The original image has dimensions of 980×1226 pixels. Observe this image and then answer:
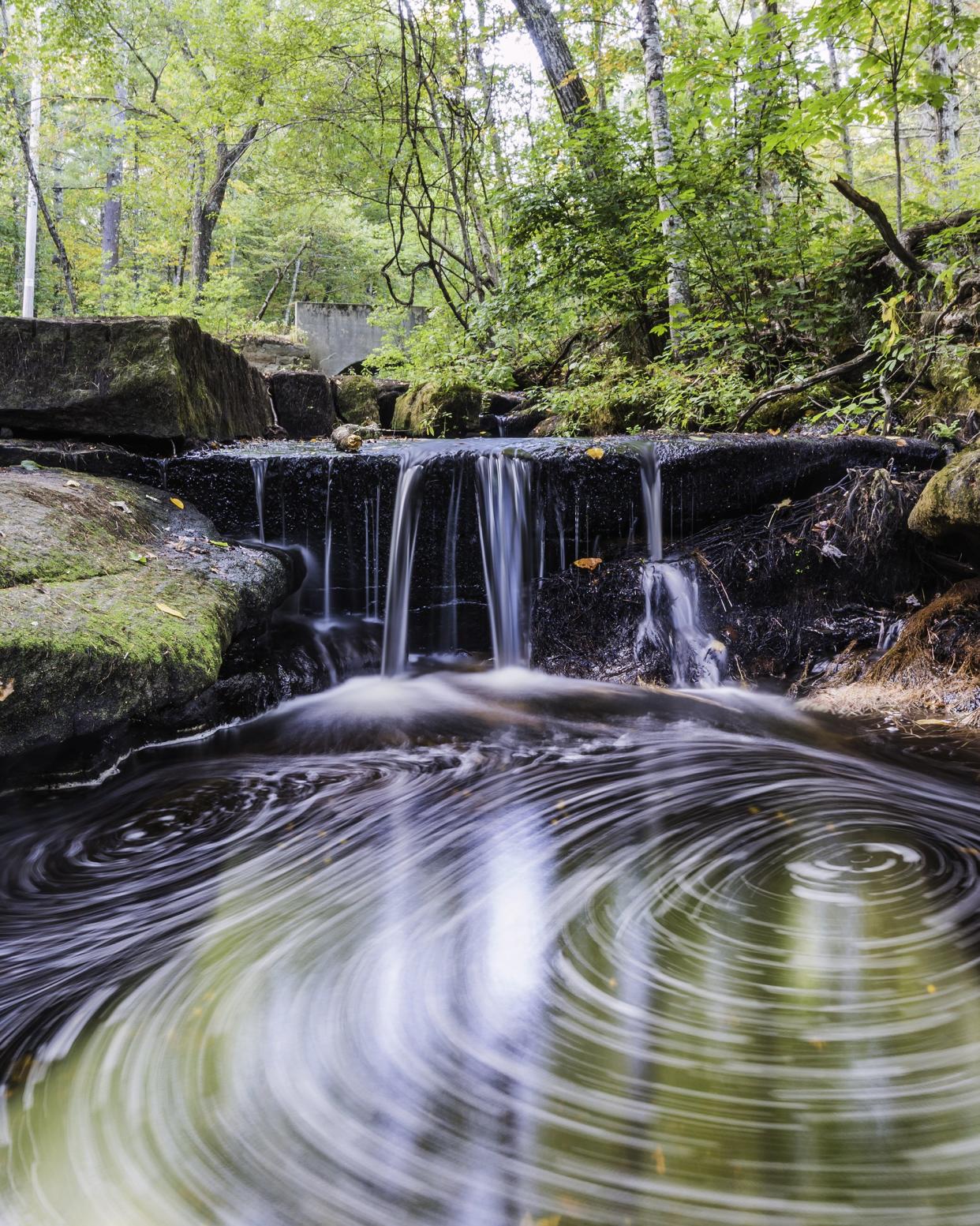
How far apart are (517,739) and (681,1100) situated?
8.20ft

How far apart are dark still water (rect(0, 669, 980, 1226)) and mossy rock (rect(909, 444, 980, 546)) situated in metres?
1.49

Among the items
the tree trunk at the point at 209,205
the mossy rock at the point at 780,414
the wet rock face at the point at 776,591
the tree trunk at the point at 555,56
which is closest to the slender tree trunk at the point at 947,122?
the tree trunk at the point at 555,56

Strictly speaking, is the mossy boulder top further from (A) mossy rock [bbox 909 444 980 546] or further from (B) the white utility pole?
(B) the white utility pole

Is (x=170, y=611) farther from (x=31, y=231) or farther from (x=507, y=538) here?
(x=31, y=231)

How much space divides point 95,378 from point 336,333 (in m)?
14.5

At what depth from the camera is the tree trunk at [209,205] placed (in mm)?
14312

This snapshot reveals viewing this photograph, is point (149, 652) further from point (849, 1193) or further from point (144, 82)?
point (144, 82)

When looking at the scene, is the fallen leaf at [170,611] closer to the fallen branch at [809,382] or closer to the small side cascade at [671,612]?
the small side cascade at [671,612]

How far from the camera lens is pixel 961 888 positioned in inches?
87.9

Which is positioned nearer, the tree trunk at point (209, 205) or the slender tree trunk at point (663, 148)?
the slender tree trunk at point (663, 148)

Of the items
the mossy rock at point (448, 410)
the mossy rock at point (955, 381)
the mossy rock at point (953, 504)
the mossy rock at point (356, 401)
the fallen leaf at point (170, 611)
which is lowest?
the fallen leaf at point (170, 611)

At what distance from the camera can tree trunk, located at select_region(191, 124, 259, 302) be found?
14312 millimetres

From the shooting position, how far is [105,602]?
3.46 metres

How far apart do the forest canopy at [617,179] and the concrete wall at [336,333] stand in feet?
9.45
